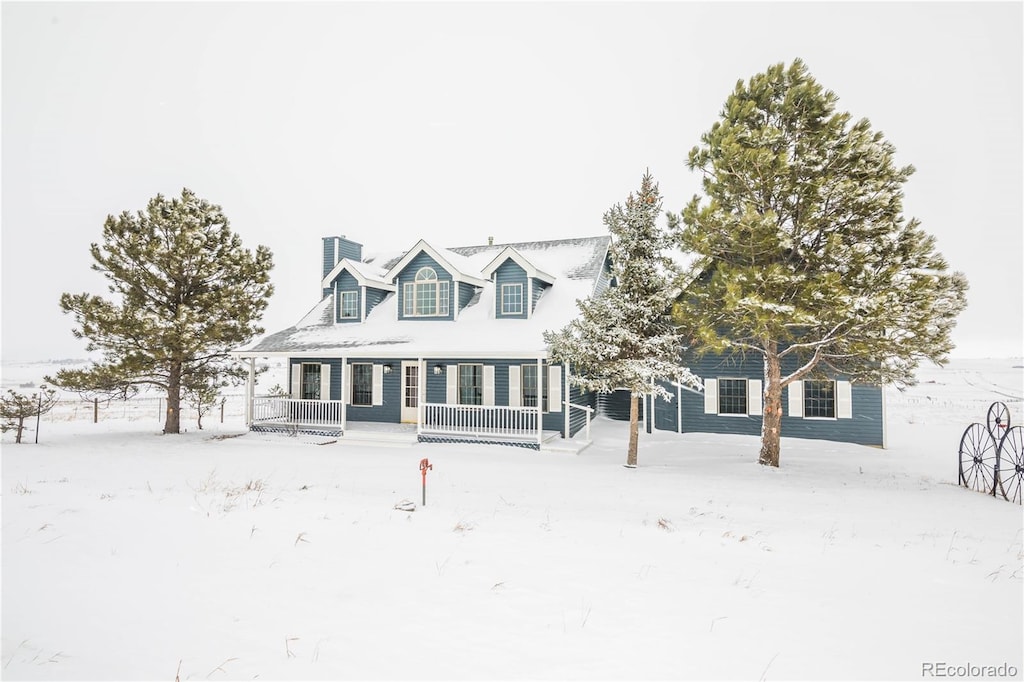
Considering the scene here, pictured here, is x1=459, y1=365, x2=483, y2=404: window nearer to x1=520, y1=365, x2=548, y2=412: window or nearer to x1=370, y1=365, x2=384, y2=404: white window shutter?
x1=520, y1=365, x2=548, y2=412: window

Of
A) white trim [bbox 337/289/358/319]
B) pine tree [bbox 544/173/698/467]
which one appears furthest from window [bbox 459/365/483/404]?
pine tree [bbox 544/173/698/467]

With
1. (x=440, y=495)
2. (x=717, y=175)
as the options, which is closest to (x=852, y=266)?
(x=717, y=175)

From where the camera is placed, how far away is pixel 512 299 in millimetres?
18672

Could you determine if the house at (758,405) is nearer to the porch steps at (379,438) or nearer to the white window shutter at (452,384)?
the white window shutter at (452,384)

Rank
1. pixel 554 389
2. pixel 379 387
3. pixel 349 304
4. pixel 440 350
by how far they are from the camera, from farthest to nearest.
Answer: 1. pixel 349 304
2. pixel 379 387
3. pixel 554 389
4. pixel 440 350

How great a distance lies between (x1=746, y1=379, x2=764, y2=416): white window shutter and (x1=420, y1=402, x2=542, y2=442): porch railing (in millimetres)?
7849

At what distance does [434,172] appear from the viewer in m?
188

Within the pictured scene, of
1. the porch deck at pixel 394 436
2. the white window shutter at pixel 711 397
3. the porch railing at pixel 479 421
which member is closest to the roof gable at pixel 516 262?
the porch railing at pixel 479 421

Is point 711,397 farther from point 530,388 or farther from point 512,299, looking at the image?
point 512,299

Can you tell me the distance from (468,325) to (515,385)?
2804mm

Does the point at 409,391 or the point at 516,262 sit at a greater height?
the point at 516,262

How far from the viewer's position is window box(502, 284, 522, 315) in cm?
1858

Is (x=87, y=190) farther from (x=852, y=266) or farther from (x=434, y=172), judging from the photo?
(x=852, y=266)

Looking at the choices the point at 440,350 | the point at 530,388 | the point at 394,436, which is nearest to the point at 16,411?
the point at 394,436
